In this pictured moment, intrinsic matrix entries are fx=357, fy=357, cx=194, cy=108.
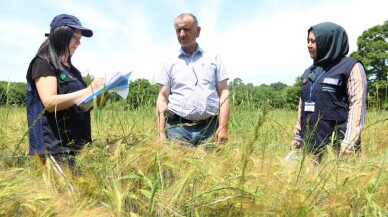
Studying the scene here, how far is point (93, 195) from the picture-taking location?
66.4 inches

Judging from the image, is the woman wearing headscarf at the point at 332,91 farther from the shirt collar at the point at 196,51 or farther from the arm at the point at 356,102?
the shirt collar at the point at 196,51

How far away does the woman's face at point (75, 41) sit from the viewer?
239cm

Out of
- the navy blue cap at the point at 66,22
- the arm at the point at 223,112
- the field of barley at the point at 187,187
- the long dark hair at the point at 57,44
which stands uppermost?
the navy blue cap at the point at 66,22

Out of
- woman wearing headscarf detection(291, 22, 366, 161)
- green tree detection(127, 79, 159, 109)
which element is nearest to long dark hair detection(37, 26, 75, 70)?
woman wearing headscarf detection(291, 22, 366, 161)

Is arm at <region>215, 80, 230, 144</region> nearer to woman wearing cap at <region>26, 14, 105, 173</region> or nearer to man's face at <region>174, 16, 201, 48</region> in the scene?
man's face at <region>174, 16, 201, 48</region>

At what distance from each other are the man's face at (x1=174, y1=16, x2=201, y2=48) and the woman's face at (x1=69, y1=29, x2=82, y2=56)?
1.05m

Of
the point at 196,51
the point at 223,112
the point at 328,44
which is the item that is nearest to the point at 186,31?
the point at 196,51

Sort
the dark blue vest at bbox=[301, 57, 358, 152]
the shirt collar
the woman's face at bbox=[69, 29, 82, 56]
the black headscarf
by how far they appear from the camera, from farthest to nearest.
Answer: the shirt collar
the black headscarf
the dark blue vest at bbox=[301, 57, 358, 152]
the woman's face at bbox=[69, 29, 82, 56]

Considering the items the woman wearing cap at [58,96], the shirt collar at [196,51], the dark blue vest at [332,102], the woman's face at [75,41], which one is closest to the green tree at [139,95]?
the shirt collar at [196,51]

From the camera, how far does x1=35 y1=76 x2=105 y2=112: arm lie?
6.89 feet

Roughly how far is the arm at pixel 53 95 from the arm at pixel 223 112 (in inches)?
45.1

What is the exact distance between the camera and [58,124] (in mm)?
2252

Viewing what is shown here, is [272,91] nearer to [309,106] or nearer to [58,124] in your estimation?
[309,106]

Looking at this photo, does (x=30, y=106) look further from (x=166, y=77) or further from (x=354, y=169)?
(x=354, y=169)
